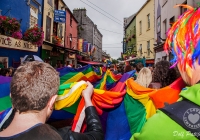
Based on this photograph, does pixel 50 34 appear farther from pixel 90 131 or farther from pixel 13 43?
pixel 90 131

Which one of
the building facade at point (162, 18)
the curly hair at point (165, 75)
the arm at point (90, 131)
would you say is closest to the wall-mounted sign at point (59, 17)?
the building facade at point (162, 18)

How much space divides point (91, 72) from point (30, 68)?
460 cm

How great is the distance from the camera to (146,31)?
20719 mm

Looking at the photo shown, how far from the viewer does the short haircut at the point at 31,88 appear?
1.15m

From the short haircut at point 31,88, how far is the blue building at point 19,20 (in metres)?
7.46

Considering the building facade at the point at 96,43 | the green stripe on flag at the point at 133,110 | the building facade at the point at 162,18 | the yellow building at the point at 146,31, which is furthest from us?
the building facade at the point at 96,43

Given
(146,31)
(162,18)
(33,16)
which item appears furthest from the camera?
(146,31)

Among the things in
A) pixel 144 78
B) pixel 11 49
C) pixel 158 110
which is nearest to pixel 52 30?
pixel 11 49

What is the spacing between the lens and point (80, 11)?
35781 mm

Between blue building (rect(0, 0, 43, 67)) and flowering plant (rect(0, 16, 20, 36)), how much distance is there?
28 centimetres

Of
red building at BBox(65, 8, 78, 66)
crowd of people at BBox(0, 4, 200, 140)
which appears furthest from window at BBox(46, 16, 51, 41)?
crowd of people at BBox(0, 4, 200, 140)

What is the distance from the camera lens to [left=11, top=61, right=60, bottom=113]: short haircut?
115cm

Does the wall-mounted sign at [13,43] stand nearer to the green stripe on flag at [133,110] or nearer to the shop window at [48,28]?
the shop window at [48,28]

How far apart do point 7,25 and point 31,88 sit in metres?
7.39
